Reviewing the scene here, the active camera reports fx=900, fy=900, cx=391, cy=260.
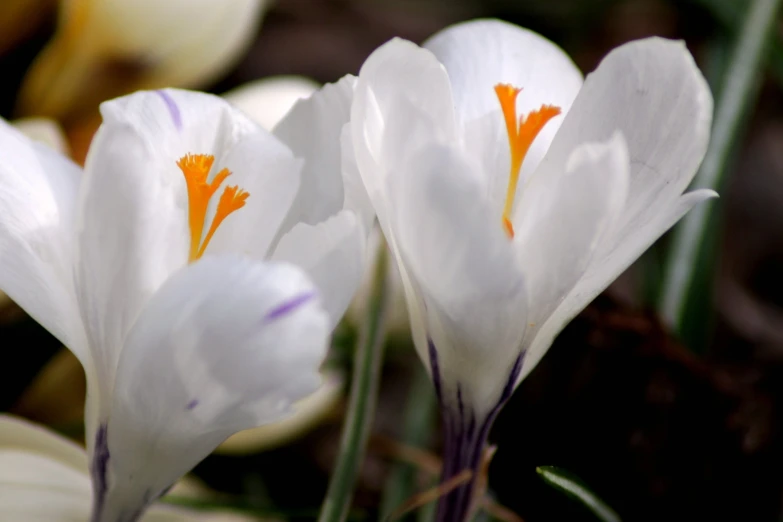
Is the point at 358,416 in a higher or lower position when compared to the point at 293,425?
higher

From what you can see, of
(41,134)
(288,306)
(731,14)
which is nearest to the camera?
Result: (288,306)

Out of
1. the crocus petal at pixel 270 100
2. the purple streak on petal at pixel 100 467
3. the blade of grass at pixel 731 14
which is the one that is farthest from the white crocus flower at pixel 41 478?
the blade of grass at pixel 731 14

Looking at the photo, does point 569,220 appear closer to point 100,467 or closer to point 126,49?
point 100,467

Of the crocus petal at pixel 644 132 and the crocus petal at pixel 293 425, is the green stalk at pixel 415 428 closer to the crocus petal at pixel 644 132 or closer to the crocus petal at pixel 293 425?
the crocus petal at pixel 293 425

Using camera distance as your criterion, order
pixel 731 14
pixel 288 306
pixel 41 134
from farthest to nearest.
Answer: pixel 731 14
pixel 41 134
pixel 288 306

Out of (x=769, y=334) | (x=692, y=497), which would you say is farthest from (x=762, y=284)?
(x=692, y=497)

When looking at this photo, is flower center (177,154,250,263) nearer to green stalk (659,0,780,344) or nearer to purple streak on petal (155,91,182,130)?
purple streak on petal (155,91,182,130)

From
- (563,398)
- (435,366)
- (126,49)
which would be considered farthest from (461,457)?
(126,49)

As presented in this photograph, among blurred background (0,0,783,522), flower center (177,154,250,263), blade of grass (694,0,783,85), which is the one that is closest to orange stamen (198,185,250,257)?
flower center (177,154,250,263)

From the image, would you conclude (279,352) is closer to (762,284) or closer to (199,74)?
(199,74)
